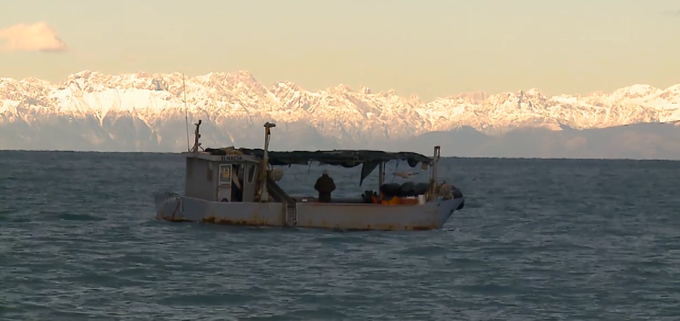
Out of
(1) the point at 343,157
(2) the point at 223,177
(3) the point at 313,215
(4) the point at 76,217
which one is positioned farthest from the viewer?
(4) the point at 76,217

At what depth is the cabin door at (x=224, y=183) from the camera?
147ft

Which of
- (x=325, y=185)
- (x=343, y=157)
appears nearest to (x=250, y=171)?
(x=325, y=185)

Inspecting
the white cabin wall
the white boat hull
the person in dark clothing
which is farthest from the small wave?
the person in dark clothing

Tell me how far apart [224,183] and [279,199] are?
2251 mm

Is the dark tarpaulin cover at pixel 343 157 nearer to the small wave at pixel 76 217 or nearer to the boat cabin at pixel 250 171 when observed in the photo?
the boat cabin at pixel 250 171

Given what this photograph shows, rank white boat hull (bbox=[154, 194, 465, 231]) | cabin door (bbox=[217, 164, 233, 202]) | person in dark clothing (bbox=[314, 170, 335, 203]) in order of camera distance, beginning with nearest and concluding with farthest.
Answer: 1. white boat hull (bbox=[154, 194, 465, 231])
2. cabin door (bbox=[217, 164, 233, 202])
3. person in dark clothing (bbox=[314, 170, 335, 203])

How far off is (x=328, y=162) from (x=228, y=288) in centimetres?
1613

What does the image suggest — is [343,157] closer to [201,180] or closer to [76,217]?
[201,180]

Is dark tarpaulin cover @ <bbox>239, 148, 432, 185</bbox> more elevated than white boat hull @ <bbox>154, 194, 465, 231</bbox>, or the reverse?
dark tarpaulin cover @ <bbox>239, 148, 432, 185</bbox>

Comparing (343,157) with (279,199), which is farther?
(343,157)

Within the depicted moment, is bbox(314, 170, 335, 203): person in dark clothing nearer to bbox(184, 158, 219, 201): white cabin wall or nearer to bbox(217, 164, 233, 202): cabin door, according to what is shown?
bbox(217, 164, 233, 202): cabin door

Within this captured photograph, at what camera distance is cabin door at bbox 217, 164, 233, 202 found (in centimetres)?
4481

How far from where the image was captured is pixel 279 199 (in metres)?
45.6

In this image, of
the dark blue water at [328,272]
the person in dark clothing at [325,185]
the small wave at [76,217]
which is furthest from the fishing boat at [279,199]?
the small wave at [76,217]
